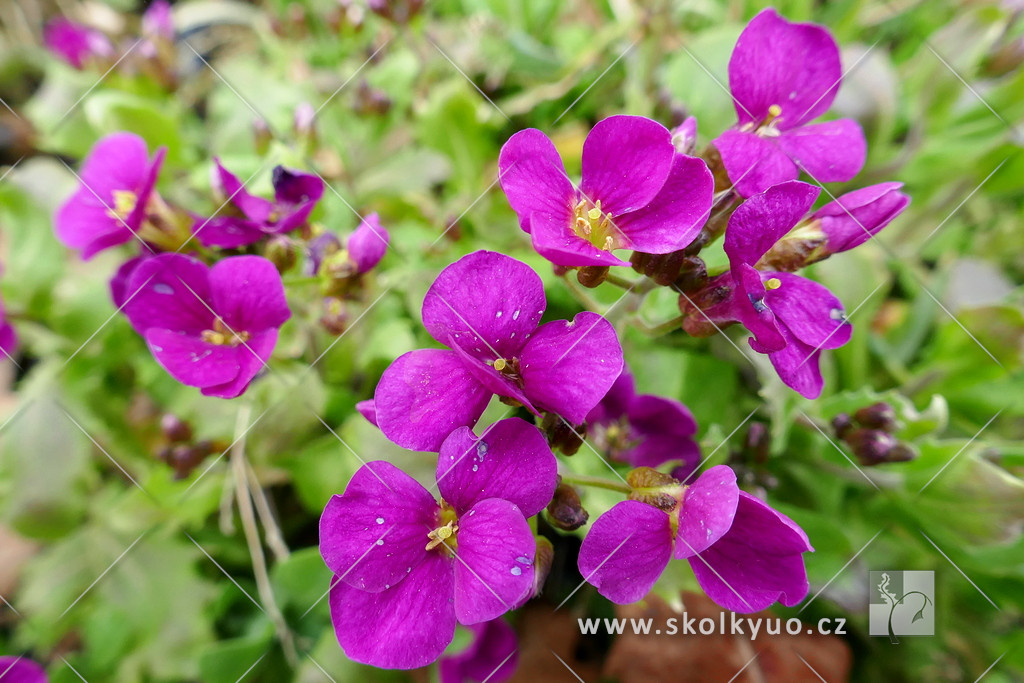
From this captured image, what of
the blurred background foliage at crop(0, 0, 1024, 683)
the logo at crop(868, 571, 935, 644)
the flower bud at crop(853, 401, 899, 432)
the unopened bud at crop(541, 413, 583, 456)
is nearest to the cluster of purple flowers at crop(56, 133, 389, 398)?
the blurred background foliage at crop(0, 0, 1024, 683)

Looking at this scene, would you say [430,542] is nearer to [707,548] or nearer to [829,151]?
[707,548]

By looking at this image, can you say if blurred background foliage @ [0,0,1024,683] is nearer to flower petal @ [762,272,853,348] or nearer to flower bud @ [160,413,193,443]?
flower bud @ [160,413,193,443]

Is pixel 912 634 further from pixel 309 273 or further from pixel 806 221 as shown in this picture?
pixel 309 273

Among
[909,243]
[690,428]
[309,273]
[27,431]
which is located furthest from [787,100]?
[27,431]

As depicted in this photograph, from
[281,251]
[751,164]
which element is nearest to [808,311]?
[751,164]

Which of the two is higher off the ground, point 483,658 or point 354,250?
point 354,250

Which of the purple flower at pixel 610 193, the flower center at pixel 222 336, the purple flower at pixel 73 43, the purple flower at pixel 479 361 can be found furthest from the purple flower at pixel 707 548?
the purple flower at pixel 73 43
